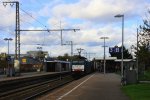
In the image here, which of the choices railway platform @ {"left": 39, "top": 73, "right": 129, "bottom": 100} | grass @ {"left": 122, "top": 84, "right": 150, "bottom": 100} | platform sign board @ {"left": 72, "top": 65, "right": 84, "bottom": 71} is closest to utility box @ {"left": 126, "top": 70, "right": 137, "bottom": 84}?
railway platform @ {"left": 39, "top": 73, "right": 129, "bottom": 100}

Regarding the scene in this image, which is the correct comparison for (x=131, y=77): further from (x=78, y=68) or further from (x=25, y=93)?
(x=78, y=68)

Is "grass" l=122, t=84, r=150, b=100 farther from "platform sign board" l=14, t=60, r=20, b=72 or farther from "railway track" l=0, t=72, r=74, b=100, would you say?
"platform sign board" l=14, t=60, r=20, b=72

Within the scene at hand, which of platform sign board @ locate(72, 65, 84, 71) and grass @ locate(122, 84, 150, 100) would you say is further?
platform sign board @ locate(72, 65, 84, 71)

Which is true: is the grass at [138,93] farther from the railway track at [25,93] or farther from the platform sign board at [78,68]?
the platform sign board at [78,68]

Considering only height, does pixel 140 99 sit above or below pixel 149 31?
below

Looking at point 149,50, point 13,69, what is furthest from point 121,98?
point 13,69

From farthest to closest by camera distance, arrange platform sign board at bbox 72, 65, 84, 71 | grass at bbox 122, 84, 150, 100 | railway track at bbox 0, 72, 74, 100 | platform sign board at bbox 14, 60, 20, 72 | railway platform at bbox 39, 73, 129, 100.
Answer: platform sign board at bbox 72, 65, 84, 71, platform sign board at bbox 14, 60, 20, 72, railway track at bbox 0, 72, 74, 100, railway platform at bbox 39, 73, 129, 100, grass at bbox 122, 84, 150, 100

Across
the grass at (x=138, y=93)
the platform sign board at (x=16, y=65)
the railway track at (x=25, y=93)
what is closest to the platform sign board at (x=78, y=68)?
the platform sign board at (x=16, y=65)

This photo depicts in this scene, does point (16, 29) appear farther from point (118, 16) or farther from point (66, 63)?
point (66, 63)

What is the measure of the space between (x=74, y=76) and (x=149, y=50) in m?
43.6

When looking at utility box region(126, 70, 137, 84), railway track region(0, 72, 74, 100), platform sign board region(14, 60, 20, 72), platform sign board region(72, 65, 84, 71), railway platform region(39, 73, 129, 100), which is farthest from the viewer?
platform sign board region(72, 65, 84, 71)

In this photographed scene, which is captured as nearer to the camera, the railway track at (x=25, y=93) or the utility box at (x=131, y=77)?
the railway track at (x=25, y=93)

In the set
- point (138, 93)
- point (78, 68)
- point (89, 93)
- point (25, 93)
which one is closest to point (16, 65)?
point (78, 68)

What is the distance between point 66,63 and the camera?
10600 cm
